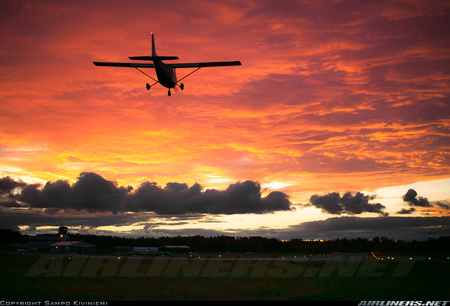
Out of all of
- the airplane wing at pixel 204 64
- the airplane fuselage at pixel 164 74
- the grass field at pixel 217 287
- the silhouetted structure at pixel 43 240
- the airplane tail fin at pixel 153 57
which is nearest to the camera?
the grass field at pixel 217 287

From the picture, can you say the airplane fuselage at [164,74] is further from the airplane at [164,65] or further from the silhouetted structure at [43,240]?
the silhouetted structure at [43,240]

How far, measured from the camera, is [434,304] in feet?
119

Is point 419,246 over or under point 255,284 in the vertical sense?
under

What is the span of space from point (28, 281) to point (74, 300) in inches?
521

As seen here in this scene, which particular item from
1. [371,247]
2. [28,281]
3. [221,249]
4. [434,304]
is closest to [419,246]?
[371,247]

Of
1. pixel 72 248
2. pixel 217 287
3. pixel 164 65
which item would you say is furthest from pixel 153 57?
pixel 72 248

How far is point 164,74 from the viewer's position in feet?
150

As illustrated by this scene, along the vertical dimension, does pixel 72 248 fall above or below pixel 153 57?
below

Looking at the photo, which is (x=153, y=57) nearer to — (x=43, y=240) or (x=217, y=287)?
(x=217, y=287)

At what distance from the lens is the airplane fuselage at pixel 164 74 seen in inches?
1785

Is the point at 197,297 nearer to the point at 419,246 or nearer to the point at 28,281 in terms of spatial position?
the point at 28,281

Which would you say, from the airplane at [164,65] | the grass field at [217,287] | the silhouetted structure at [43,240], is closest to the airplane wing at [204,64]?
the airplane at [164,65]

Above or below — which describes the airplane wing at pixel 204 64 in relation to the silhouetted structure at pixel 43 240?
above

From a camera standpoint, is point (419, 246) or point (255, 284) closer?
point (255, 284)
